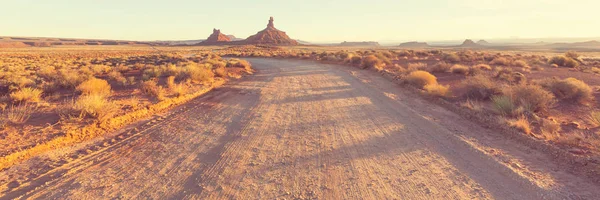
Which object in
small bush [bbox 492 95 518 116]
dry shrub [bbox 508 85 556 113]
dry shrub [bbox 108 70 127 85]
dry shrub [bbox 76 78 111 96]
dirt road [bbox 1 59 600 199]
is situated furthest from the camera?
dry shrub [bbox 108 70 127 85]

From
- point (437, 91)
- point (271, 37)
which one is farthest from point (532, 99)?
point (271, 37)

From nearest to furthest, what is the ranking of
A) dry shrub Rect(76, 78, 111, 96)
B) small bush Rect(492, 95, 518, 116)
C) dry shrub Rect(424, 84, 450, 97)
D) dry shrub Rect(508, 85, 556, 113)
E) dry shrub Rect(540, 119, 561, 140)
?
dry shrub Rect(540, 119, 561, 140)
small bush Rect(492, 95, 518, 116)
dry shrub Rect(508, 85, 556, 113)
dry shrub Rect(76, 78, 111, 96)
dry shrub Rect(424, 84, 450, 97)

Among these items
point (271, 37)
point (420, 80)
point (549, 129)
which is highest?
point (271, 37)

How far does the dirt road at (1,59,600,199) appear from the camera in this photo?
3.97 metres

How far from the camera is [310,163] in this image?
16.1 ft

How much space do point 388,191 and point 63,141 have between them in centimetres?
642

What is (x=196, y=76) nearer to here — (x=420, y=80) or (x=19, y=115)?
(x=19, y=115)

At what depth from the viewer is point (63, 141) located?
18.6 ft

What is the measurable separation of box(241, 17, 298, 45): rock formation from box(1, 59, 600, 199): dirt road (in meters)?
128

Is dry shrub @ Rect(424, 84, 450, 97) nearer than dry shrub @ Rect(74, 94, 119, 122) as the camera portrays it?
No

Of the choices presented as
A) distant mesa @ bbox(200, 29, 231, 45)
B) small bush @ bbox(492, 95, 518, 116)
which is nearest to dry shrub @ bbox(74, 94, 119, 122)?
small bush @ bbox(492, 95, 518, 116)

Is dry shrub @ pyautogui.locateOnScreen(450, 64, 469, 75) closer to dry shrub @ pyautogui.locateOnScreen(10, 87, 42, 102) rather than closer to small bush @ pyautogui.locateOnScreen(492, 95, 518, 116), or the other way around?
small bush @ pyautogui.locateOnScreen(492, 95, 518, 116)

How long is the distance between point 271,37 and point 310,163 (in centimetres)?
14034

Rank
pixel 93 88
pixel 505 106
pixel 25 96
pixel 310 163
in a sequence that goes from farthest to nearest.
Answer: pixel 93 88, pixel 25 96, pixel 505 106, pixel 310 163
